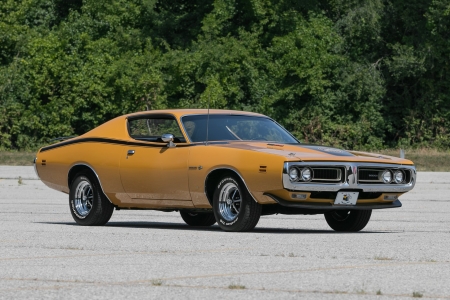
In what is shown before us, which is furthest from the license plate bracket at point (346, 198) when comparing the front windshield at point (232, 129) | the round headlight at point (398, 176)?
the front windshield at point (232, 129)

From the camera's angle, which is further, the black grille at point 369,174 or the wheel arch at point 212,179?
the wheel arch at point 212,179

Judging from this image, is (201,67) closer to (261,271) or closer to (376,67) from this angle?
(376,67)

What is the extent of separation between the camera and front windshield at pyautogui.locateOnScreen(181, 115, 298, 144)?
14.0m

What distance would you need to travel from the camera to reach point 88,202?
1495 centimetres

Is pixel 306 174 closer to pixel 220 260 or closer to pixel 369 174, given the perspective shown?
pixel 369 174

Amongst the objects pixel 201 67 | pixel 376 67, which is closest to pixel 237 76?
pixel 201 67

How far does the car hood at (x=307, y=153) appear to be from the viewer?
42.2 ft

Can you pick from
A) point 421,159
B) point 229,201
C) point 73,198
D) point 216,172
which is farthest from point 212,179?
point 421,159

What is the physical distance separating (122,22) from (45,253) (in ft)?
144

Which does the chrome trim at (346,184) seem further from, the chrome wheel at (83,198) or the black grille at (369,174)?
the chrome wheel at (83,198)

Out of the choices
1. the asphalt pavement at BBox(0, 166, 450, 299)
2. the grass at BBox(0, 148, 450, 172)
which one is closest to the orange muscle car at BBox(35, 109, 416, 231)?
the asphalt pavement at BBox(0, 166, 450, 299)

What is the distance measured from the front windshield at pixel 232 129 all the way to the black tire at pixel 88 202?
5.12 ft

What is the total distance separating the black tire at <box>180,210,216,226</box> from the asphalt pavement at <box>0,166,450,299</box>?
0.23m

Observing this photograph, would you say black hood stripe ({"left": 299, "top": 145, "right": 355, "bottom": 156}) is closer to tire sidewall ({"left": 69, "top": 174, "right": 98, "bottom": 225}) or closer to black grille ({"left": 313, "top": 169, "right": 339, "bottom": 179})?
black grille ({"left": 313, "top": 169, "right": 339, "bottom": 179})
